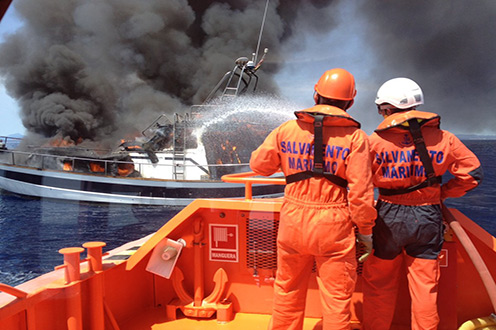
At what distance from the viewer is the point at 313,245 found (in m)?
1.55

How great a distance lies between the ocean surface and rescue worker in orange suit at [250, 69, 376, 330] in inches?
301

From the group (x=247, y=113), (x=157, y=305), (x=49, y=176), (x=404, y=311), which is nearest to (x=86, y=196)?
(x=49, y=176)

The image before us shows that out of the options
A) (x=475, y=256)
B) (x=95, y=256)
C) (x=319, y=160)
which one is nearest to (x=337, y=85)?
(x=319, y=160)

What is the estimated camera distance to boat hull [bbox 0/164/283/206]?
12.2 meters

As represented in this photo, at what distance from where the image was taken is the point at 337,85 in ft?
5.25

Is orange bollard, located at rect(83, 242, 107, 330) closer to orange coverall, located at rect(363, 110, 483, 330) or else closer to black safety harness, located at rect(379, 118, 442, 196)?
orange coverall, located at rect(363, 110, 483, 330)

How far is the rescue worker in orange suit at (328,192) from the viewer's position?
151 cm

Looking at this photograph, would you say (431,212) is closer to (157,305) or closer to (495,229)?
(157,305)

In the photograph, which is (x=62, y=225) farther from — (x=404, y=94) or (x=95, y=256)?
(x=404, y=94)

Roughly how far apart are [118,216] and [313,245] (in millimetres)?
11593

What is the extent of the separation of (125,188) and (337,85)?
12.0 meters

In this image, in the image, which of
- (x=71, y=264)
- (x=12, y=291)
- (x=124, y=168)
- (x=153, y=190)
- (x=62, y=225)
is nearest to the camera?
(x=12, y=291)

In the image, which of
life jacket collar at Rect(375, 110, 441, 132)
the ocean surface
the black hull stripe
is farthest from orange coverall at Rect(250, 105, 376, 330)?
the black hull stripe

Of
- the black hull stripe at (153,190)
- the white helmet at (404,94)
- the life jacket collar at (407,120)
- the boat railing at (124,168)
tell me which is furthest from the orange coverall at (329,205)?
the black hull stripe at (153,190)
